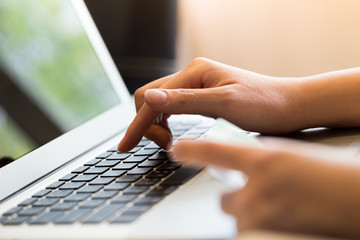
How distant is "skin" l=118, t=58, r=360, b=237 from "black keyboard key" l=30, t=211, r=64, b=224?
0.49ft

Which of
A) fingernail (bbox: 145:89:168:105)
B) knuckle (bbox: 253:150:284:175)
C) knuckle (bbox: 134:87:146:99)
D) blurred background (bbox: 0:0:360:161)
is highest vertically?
fingernail (bbox: 145:89:168:105)

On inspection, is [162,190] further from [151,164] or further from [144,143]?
[144,143]

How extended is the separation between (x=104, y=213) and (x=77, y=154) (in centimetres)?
31

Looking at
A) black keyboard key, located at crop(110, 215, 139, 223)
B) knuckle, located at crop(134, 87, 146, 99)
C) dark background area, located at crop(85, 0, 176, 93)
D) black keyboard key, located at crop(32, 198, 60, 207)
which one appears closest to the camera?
black keyboard key, located at crop(110, 215, 139, 223)

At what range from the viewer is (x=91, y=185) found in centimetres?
67

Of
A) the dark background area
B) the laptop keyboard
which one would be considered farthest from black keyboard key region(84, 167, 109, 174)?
the dark background area

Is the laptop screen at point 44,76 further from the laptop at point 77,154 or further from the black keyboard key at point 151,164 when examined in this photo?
the black keyboard key at point 151,164

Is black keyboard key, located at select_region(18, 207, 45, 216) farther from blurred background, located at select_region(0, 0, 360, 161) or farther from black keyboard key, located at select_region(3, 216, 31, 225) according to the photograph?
blurred background, located at select_region(0, 0, 360, 161)

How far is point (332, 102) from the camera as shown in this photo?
78cm

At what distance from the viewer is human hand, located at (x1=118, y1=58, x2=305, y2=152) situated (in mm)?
718

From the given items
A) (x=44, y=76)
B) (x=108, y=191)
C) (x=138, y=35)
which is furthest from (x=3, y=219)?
(x=138, y=35)

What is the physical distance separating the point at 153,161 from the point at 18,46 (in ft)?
0.99

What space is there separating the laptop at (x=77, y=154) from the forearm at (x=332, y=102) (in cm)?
19

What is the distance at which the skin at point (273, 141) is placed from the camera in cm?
42
